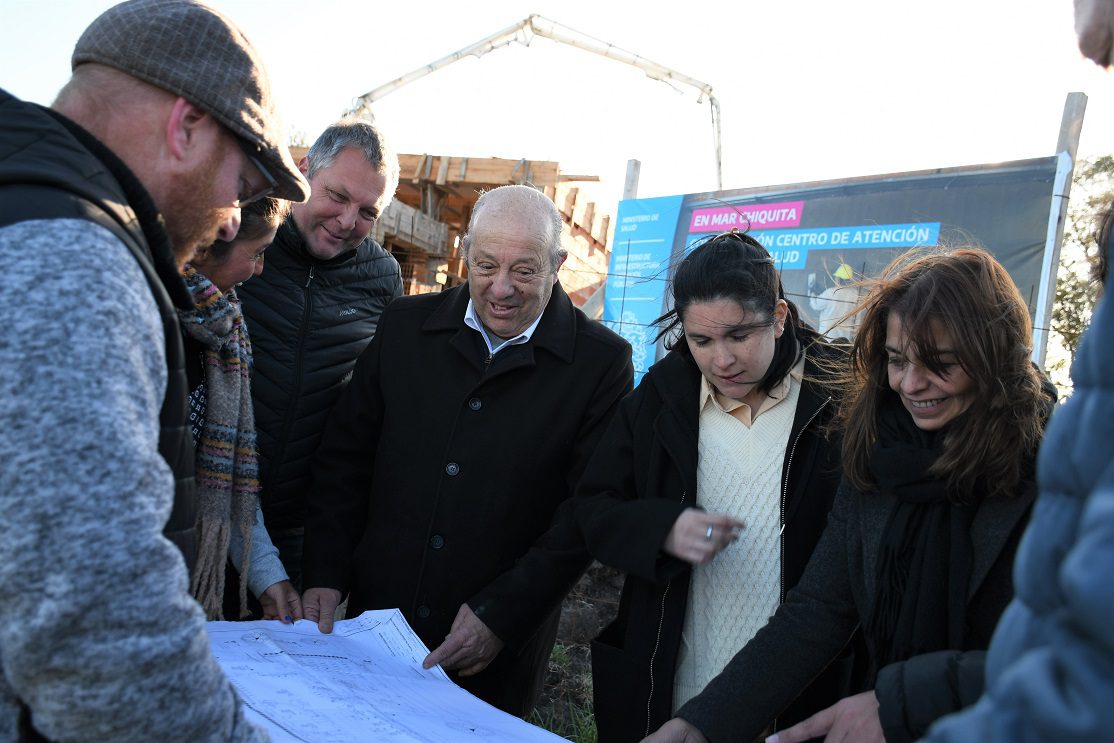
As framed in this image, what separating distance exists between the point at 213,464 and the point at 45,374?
136 centimetres

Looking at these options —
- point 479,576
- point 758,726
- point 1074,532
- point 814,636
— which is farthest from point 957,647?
point 479,576

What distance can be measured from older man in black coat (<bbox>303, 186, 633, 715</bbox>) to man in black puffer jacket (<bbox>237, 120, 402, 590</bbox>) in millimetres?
96

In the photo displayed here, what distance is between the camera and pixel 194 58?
1250 millimetres

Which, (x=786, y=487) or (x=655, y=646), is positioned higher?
(x=786, y=487)

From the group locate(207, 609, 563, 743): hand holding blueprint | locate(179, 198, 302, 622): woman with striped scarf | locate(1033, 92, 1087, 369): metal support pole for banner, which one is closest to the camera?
locate(207, 609, 563, 743): hand holding blueprint

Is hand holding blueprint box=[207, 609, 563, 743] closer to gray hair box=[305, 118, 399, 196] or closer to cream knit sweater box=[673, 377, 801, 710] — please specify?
cream knit sweater box=[673, 377, 801, 710]

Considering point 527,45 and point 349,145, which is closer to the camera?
point 349,145

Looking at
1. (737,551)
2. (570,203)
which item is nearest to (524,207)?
(737,551)

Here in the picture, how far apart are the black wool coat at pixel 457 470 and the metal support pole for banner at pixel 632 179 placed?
13.7 ft

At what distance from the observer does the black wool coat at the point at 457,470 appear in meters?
2.63

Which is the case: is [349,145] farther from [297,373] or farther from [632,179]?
[632,179]

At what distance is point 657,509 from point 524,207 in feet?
3.76

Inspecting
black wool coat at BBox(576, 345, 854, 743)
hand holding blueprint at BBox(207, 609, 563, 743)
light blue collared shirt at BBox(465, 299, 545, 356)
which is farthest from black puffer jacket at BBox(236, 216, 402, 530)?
black wool coat at BBox(576, 345, 854, 743)

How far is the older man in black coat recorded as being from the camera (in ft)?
8.63
